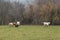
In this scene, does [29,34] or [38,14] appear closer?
[29,34]

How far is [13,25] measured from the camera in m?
25.4

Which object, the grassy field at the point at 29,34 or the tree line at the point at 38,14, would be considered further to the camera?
the tree line at the point at 38,14

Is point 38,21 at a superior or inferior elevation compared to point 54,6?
inferior

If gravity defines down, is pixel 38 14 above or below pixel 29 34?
below

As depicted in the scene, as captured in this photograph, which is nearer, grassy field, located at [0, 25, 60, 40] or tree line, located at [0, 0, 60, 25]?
grassy field, located at [0, 25, 60, 40]

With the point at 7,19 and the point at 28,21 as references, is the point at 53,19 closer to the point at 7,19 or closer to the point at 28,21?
the point at 28,21

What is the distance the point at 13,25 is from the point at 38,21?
13.5m

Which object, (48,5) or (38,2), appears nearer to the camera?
(48,5)

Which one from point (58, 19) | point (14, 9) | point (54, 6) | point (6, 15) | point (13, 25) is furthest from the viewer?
point (14, 9)

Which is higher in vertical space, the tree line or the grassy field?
the grassy field

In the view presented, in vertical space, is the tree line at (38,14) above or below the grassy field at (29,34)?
below

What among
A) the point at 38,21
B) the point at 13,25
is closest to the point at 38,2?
the point at 38,21

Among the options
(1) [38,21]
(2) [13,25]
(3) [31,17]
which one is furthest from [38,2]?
(2) [13,25]

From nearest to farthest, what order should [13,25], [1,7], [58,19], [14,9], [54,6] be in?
[13,25] < [58,19] < [54,6] < [1,7] < [14,9]
